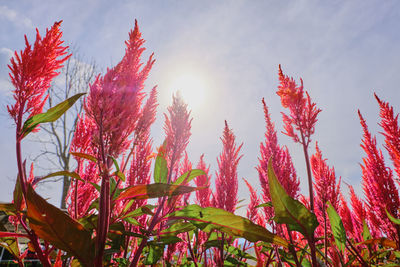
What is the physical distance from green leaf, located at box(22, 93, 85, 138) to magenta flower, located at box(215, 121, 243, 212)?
102 centimetres

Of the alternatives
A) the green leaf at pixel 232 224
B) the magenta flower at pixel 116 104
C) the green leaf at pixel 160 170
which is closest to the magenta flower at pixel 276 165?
the green leaf at pixel 232 224

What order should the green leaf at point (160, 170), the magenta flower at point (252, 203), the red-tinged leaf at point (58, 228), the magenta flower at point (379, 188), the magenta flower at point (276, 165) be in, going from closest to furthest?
the red-tinged leaf at point (58, 228)
the green leaf at point (160, 170)
the magenta flower at point (276, 165)
the magenta flower at point (379, 188)
the magenta flower at point (252, 203)

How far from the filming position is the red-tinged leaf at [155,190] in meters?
0.82

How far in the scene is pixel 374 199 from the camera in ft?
5.35

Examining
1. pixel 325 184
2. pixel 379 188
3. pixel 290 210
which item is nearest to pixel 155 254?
pixel 290 210

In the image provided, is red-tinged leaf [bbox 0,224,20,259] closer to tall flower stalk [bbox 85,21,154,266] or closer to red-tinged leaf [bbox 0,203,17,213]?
red-tinged leaf [bbox 0,203,17,213]

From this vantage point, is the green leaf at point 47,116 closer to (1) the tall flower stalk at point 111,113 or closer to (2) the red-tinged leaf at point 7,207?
(1) the tall flower stalk at point 111,113

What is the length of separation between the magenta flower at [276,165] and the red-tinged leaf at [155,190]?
27.8 inches

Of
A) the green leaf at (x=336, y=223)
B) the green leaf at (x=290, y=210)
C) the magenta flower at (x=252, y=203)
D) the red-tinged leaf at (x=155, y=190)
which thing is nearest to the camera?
the red-tinged leaf at (x=155, y=190)

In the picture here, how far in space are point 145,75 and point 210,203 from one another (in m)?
1.17

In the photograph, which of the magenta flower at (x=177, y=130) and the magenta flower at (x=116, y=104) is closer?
the magenta flower at (x=116, y=104)

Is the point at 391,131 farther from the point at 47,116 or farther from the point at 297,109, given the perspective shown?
the point at 47,116

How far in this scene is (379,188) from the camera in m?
1.58

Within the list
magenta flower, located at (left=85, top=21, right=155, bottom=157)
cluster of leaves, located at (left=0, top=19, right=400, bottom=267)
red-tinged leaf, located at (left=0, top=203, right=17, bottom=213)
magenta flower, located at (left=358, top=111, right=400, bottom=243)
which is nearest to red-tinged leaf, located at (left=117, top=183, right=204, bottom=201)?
cluster of leaves, located at (left=0, top=19, right=400, bottom=267)
